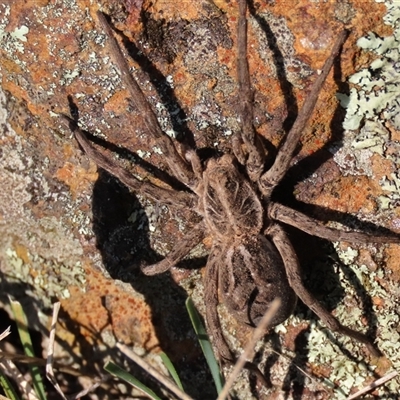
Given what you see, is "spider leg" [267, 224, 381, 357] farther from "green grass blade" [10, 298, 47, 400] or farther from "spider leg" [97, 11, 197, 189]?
"green grass blade" [10, 298, 47, 400]

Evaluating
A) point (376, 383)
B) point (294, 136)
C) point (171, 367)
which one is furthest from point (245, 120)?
point (376, 383)

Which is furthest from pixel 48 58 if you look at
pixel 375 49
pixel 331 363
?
pixel 331 363

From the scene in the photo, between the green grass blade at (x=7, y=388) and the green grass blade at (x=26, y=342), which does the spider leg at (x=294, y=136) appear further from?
the green grass blade at (x=7, y=388)

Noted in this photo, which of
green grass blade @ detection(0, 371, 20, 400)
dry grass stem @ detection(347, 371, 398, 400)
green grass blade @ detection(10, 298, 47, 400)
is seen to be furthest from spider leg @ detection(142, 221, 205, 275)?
dry grass stem @ detection(347, 371, 398, 400)

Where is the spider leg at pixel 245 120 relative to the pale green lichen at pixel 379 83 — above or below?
below

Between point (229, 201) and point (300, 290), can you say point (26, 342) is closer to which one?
point (229, 201)

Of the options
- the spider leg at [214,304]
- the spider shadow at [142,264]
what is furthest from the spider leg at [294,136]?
the spider shadow at [142,264]

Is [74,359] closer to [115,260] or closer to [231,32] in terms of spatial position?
[115,260]
